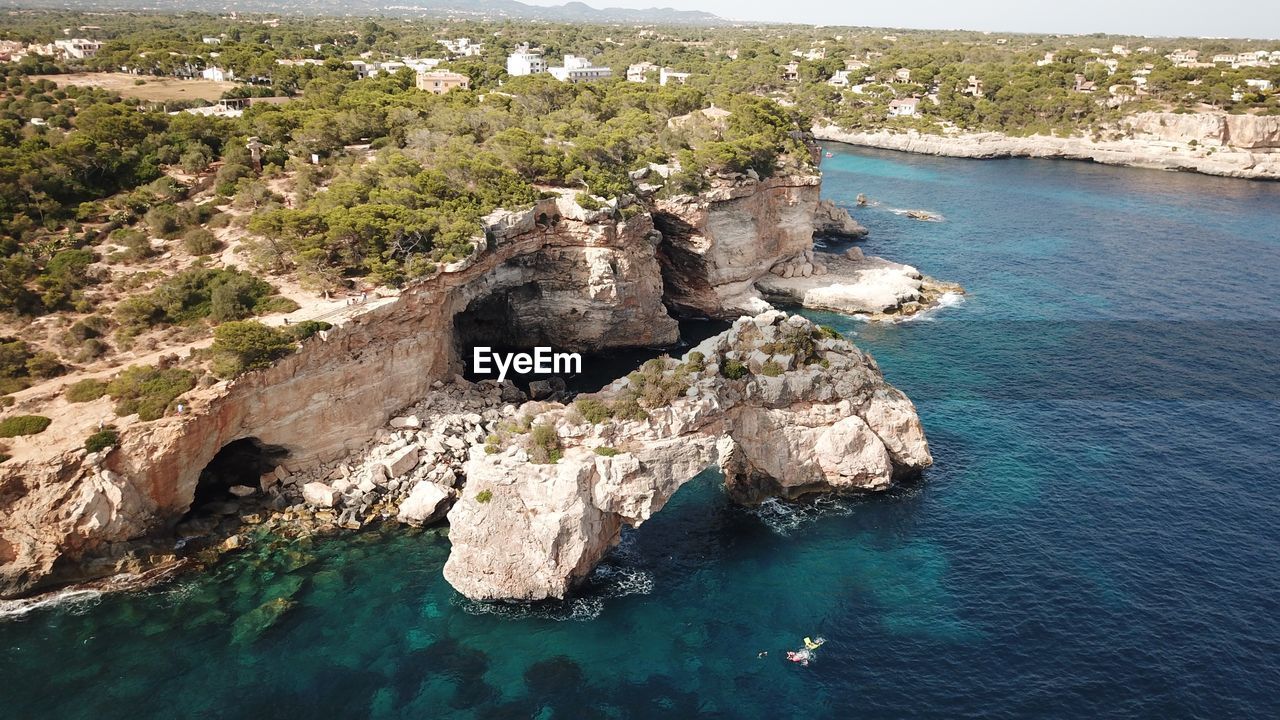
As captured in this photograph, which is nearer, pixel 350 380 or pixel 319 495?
pixel 319 495

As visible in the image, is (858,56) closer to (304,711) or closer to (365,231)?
(365,231)

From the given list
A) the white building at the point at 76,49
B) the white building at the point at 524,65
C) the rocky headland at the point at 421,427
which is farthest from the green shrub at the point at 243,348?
the white building at the point at 524,65

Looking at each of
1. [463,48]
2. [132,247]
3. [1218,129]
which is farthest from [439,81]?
[1218,129]

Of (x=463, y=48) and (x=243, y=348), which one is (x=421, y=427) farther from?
(x=463, y=48)

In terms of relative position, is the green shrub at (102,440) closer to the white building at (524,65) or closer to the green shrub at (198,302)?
the green shrub at (198,302)

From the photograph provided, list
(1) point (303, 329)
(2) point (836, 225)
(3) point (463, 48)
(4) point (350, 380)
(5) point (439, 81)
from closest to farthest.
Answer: (1) point (303, 329), (4) point (350, 380), (2) point (836, 225), (5) point (439, 81), (3) point (463, 48)

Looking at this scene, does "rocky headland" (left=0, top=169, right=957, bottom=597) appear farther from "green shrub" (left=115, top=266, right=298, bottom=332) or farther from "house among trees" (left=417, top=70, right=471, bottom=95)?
"house among trees" (left=417, top=70, right=471, bottom=95)

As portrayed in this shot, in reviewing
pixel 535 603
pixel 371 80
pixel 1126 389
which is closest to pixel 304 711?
pixel 535 603

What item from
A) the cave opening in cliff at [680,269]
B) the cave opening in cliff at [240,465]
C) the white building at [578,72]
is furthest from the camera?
the white building at [578,72]
